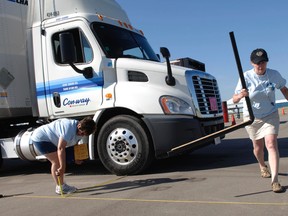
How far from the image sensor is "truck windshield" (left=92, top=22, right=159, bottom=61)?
25.3ft

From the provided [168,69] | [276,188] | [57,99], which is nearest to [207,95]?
[168,69]

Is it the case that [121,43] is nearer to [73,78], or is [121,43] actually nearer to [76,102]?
[73,78]

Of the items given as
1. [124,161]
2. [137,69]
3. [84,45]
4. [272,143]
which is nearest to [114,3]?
[84,45]

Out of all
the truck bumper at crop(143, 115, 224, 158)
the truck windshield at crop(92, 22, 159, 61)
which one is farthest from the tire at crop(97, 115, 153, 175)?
the truck windshield at crop(92, 22, 159, 61)

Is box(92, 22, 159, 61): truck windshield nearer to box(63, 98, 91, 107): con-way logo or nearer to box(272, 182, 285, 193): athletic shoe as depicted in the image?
box(63, 98, 91, 107): con-way logo

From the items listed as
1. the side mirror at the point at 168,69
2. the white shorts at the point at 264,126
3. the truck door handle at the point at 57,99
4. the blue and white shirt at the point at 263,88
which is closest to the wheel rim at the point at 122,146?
the side mirror at the point at 168,69

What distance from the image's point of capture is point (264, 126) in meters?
5.50

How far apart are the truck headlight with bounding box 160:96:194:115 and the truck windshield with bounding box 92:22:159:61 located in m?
1.40

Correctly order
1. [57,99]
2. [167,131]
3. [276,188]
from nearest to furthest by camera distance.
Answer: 1. [276,188]
2. [167,131]
3. [57,99]

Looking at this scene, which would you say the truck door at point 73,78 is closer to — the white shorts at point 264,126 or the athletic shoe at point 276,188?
the white shorts at point 264,126

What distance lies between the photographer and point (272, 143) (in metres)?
5.21

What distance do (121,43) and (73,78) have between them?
1241 millimetres

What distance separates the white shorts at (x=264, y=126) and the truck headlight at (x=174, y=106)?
5.31ft

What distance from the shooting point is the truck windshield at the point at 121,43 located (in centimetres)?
771
